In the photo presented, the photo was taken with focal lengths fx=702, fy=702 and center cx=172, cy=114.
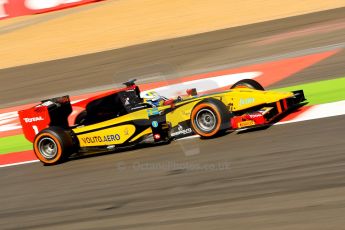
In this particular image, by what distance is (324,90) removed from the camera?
1170 cm

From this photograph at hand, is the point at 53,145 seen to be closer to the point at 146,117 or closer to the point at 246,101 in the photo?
the point at 146,117

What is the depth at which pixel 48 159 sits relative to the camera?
1023 cm

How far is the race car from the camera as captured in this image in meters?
9.36

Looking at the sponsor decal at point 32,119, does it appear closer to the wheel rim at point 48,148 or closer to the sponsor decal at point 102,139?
the wheel rim at point 48,148

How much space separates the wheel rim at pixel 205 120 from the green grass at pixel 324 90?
219cm

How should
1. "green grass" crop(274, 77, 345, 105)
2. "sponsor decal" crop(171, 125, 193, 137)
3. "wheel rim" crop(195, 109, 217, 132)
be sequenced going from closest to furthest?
"wheel rim" crop(195, 109, 217, 132)
"sponsor decal" crop(171, 125, 193, 137)
"green grass" crop(274, 77, 345, 105)

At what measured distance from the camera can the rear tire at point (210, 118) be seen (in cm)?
920

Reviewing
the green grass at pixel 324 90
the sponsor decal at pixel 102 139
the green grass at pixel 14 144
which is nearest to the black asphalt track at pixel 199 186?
the sponsor decal at pixel 102 139

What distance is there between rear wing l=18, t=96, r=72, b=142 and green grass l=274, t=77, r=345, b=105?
150 inches

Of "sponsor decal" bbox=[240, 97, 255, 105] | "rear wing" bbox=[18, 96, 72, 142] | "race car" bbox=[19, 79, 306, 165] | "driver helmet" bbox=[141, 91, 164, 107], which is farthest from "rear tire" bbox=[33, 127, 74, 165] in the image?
"sponsor decal" bbox=[240, 97, 255, 105]

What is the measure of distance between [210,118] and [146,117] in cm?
96

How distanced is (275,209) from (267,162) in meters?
1.55

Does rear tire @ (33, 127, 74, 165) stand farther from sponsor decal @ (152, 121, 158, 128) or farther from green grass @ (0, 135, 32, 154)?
green grass @ (0, 135, 32, 154)

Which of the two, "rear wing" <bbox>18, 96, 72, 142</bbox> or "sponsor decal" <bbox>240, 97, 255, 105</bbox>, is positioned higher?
"rear wing" <bbox>18, 96, 72, 142</bbox>
